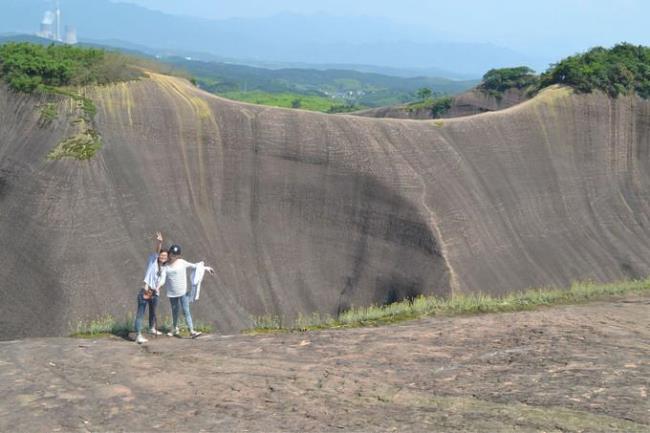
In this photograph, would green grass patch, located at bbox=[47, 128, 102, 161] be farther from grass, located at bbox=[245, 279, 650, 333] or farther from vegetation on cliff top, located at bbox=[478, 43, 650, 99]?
vegetation on cliff top, located at bbox=[478, 43, 650, 99]

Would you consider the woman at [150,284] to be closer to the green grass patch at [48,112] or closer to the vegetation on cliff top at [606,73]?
→ the green grass patch at [48,112]

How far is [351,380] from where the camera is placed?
10.2 metres

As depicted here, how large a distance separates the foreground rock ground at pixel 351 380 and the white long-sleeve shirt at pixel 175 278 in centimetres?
97

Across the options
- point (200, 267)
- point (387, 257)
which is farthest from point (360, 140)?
point (200, 267)

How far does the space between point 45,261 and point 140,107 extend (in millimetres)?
7874

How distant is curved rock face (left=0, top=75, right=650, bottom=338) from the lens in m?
23.1

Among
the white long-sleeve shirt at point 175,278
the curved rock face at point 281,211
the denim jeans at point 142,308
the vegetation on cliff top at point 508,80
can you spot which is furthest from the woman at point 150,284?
the vegetation on cliff top at point 508,80

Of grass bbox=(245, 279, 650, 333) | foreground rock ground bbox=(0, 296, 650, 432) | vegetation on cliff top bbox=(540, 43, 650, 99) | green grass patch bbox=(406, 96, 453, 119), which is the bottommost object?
grass bbox=(245, 279, 650, 333)

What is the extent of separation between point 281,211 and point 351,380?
18.0m

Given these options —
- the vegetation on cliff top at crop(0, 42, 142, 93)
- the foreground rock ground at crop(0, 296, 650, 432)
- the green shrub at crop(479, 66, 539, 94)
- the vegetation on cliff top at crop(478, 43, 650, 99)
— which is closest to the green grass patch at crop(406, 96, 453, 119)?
the green shrub at crop(479, 66, 539, 94)

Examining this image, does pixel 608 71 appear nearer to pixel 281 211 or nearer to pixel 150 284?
pixel 281 211

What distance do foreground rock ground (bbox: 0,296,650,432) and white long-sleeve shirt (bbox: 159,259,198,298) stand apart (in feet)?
3.17

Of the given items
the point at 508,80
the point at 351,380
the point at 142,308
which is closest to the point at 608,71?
the point at 508,80

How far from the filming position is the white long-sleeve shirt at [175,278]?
12953 millimetres
